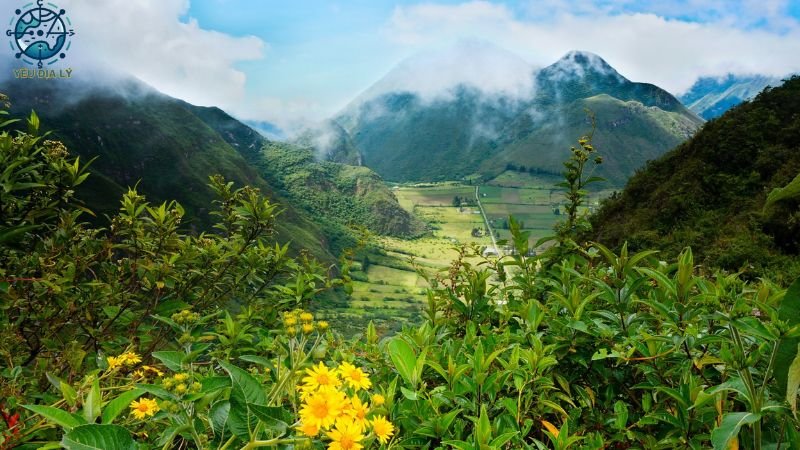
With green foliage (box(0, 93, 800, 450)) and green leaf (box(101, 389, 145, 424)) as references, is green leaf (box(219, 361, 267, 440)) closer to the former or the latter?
green foliage (box(0, 93, 800, 450))

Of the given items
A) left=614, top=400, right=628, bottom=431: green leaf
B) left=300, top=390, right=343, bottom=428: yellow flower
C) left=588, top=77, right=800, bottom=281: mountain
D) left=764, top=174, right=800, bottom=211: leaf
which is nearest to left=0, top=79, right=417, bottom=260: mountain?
left=588, top=77, right=800, bottom=281: mountain

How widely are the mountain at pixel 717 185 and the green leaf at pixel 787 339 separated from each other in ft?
61.4

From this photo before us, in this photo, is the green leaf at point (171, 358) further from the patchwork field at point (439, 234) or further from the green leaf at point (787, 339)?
the patchwork field at point (439, 234)

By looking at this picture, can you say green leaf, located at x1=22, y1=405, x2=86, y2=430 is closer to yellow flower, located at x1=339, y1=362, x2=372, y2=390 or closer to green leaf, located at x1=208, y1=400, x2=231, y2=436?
green leaf, located at x1=208, y1=400, x2=231, y2=436

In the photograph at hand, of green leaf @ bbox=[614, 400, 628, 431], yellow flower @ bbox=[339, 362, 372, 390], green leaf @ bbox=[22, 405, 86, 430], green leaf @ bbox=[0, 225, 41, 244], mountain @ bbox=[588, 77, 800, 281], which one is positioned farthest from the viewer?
mountain @ bbox=[588, 77, 800, 281]

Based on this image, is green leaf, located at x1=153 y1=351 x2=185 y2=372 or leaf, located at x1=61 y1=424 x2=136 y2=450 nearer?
leaf, located at x1=61 y1=424 x2=136 y2=450

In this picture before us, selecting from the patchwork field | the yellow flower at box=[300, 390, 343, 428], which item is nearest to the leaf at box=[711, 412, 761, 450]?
the yellow flower at box=[300, 390, 343, 428]

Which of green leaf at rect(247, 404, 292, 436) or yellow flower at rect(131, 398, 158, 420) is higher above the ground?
green leaf at rect(247, 404, 292, 436)

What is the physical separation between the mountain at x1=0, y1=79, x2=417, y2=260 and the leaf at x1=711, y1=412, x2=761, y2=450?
9211 cm

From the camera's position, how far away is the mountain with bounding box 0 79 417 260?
109625mm

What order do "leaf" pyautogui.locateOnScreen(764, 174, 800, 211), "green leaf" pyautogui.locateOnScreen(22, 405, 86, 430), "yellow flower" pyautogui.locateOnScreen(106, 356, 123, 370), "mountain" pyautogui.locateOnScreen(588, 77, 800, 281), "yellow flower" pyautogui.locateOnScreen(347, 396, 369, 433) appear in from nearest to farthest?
"leaf" pyautogui.locateOnScreen(764, 174, 800, 211) < "green leaf" pyautogui.locateOnScreen(22, 405, 86, 430) < "yellow flower" pyautogui.locateOnScreen(347, 396, 369, 433) < "yellow flower" pyautogui.locateOnScreen(106, 356, 123, 370) < "mountain" pyautogui.locateOnScreen(588, 77, 800, 281)

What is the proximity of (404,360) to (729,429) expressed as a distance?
99 cm

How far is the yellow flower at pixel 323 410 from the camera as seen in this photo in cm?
106

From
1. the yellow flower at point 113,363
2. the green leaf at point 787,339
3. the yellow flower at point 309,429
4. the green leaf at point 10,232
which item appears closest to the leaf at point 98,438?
the yellow flower at point 309,429
